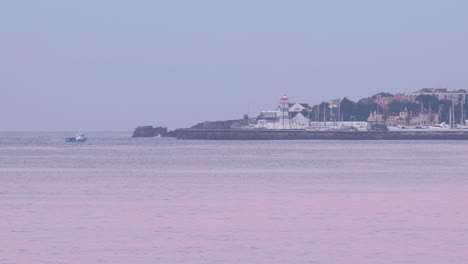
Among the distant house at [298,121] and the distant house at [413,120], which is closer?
the distant house at [298,121]

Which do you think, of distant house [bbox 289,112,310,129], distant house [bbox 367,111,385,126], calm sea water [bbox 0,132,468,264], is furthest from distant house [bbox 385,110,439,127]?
calm sea water [bbox 0,132,468,264]

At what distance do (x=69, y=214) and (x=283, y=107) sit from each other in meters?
142

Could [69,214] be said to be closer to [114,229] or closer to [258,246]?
[114,229]

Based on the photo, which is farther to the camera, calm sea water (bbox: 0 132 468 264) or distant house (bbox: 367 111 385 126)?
distant house (bbox: 367 111 385 126)

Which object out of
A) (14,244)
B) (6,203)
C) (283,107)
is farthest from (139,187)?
(283,107)

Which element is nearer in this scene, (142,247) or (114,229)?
(142,247)

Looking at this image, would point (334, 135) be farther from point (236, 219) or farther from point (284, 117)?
point (236, 219)

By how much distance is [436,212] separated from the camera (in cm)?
2939

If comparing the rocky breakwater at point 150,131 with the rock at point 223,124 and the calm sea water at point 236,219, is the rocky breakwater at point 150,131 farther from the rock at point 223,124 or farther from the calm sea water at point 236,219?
the calm sea water at point 236,219

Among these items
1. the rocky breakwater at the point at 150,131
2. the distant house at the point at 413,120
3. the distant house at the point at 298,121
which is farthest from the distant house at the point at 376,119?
the rocky breakwater at the point at 150,131

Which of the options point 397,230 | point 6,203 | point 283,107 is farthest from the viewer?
point 283,107

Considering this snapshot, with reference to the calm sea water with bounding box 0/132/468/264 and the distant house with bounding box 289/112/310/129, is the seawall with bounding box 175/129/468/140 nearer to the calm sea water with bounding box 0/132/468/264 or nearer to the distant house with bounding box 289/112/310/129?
the distant house with bounding box 289/112/310/129

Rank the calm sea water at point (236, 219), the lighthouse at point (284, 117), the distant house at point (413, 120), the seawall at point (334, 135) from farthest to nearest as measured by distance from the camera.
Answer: the distant house at point (413, 120)
the lighthouse at point (284, 117)
the seawall at point (334, 135)
the calm sea water at point (236, 219)

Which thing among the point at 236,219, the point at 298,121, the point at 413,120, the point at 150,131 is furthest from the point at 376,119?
the point at 236,219
